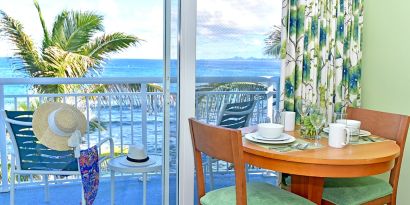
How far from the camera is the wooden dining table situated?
1470mm

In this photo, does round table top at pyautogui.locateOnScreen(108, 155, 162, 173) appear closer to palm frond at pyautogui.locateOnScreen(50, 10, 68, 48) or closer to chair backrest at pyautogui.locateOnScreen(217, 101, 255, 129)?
chair backrest at pyautogui.locateOnScreen(217, 101, 255, 129)

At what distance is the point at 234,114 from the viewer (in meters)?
2.80

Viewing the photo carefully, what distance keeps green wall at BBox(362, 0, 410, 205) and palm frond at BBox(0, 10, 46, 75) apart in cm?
493

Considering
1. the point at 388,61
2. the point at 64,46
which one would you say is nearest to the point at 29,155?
the point at 388,61

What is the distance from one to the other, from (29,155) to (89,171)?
0.72 metres

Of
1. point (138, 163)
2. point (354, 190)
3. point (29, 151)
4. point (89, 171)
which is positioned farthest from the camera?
point (29, 151)

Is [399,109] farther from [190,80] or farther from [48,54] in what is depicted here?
[48,54]

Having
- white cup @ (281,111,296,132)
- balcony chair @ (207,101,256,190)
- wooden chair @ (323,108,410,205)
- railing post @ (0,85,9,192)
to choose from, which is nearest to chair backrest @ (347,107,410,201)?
wooden chair @ (323,108,410,205)

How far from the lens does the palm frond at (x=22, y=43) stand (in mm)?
5371

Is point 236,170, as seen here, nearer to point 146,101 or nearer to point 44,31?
point 146,101

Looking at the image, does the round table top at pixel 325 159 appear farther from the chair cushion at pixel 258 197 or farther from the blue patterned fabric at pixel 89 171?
the blue patterned fabric at pixel 89 171

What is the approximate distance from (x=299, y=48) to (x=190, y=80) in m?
0.72

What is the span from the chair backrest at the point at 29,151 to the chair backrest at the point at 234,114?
1.16 metres

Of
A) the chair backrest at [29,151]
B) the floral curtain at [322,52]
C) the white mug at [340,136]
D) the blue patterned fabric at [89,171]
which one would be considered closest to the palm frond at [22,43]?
the chair backrest at [29,151]
